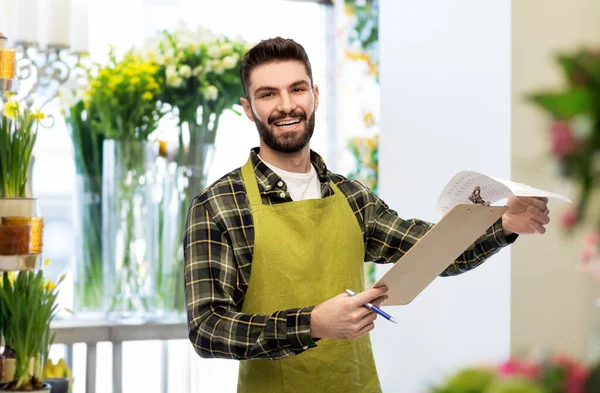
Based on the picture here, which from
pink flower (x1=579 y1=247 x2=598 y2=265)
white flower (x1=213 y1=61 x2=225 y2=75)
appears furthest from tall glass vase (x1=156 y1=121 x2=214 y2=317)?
pink flower (x1=579 y1=247 x2=598 y2=265)

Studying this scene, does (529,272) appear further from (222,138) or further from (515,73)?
(222,138)

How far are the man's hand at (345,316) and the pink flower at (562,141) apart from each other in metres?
1.13

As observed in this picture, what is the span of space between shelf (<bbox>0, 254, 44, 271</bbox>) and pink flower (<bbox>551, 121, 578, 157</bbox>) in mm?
1865

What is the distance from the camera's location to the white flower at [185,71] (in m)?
3.24

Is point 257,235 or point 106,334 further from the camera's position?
point 106,334

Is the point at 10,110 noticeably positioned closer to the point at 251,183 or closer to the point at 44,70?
the point at 251,183

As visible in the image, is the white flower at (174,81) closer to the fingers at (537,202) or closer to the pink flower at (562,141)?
the fingers at (537,202)

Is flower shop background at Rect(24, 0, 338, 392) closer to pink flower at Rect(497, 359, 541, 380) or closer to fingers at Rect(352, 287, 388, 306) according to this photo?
fingers at Rect(352, 287, 388, 306)

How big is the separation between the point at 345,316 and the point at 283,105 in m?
0.54

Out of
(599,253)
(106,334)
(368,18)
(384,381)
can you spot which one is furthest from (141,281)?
(599,253)

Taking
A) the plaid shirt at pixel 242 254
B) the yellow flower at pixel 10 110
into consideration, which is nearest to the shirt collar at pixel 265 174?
the plaid shirt at pixel 242 254

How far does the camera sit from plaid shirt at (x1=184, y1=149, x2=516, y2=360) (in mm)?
1509

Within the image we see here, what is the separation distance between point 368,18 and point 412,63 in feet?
2.73

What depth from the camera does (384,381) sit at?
3219mm
